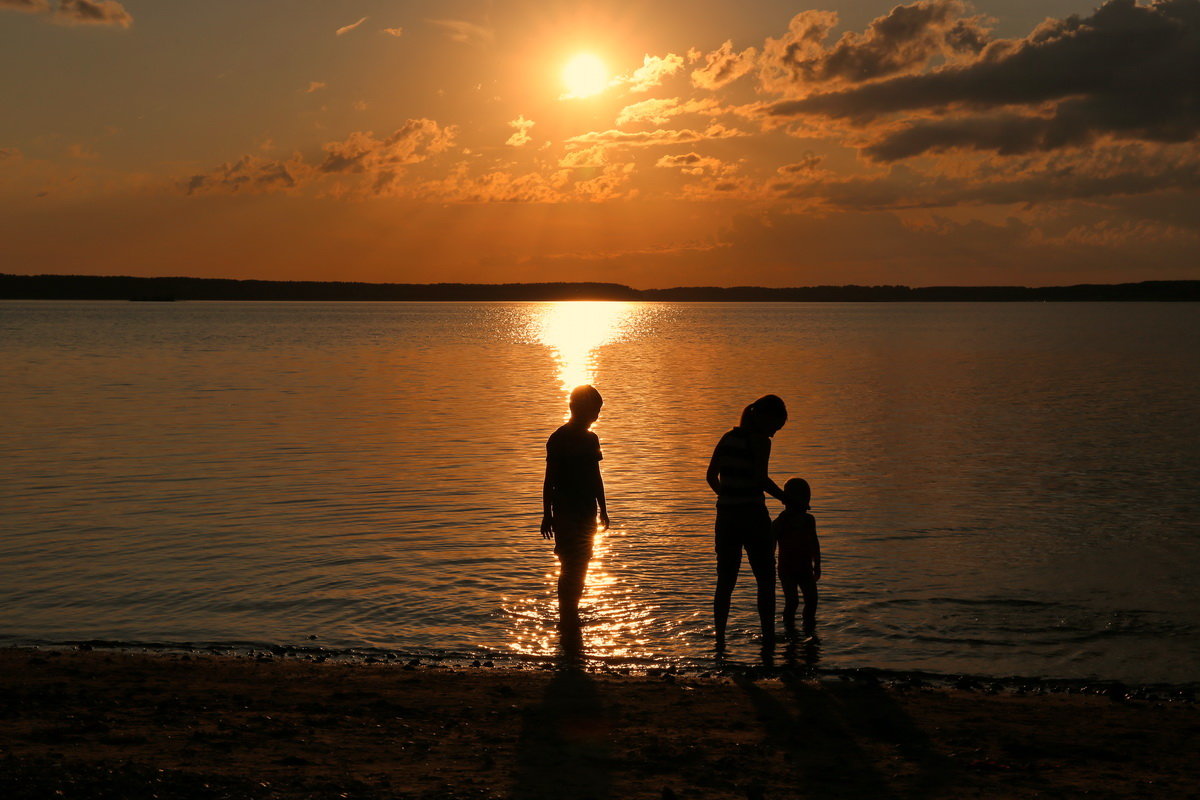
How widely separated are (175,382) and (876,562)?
115ft

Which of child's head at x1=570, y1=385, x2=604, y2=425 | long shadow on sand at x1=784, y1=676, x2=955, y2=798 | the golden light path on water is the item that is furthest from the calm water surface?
child's head at x1=570, y1=385, x2=604, y2=425

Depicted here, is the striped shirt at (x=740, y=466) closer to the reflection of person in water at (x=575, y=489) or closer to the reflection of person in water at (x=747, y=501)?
the reflection of person in water at (x=747, y=501)

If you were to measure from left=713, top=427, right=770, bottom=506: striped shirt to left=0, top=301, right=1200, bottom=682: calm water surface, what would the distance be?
1.61 meters

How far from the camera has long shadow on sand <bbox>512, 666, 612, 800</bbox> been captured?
6.17 m

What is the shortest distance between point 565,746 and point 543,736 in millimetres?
255

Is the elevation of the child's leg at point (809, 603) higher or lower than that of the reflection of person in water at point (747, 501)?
lower

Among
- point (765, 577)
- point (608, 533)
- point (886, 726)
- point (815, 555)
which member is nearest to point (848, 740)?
point (886, 726)

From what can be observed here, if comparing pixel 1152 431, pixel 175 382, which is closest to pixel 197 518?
pixel 1152 431

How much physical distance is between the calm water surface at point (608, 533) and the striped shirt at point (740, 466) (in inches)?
63.4

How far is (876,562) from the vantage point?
13070 mm

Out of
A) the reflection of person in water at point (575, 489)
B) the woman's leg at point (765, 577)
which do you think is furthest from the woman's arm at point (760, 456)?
the reflection of person in water at point (575, 489)

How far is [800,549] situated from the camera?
991 centimetres

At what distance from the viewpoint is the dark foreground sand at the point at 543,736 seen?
616 cm

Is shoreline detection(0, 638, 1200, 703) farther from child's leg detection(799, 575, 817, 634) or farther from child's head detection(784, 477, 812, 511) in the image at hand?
child's head detection(784, 477, 812, 511)
